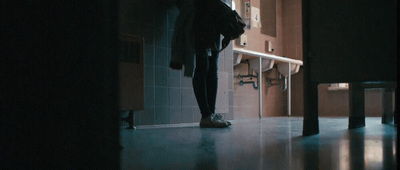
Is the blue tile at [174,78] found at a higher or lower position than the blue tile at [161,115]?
higher

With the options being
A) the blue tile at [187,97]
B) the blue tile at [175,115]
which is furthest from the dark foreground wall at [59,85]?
the blue tile at [187,97]

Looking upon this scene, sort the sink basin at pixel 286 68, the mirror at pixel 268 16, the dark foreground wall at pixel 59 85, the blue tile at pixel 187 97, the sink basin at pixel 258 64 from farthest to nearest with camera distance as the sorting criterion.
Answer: the mirror at pixel 268 16
the sink basin at pixel 286 68
the sink basin at pixel 258 64
the blue tile at pixel 187 97
the dark foreground wall at pixel 59 85

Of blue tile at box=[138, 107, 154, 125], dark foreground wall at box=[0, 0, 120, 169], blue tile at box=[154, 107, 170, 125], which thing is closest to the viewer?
dark foreground wall at box=[0, 0, 120, 169]

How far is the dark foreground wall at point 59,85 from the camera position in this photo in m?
0.40

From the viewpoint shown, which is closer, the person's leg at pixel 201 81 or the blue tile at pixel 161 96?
the person's leg at pixel 201 81

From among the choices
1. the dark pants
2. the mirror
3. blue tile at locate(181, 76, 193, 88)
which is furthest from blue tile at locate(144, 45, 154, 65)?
the mirror

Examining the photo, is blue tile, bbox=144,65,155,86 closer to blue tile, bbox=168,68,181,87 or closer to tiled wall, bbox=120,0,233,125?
tiled wall, bbox=120,0,233,125

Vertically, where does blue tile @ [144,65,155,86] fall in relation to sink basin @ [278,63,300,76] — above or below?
below

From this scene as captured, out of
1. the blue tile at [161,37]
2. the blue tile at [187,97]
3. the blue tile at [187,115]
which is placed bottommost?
the blue tile at [187,115]

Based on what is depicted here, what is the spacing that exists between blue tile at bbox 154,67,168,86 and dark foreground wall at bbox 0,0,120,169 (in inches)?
84.8

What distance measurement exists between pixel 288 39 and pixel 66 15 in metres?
5.01

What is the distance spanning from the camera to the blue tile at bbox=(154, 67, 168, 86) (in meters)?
2.62

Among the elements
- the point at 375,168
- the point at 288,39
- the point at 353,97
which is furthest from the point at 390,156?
the point at 288,39

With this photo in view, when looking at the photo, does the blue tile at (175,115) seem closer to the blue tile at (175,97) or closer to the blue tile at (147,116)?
the blue tile at (175,97)
